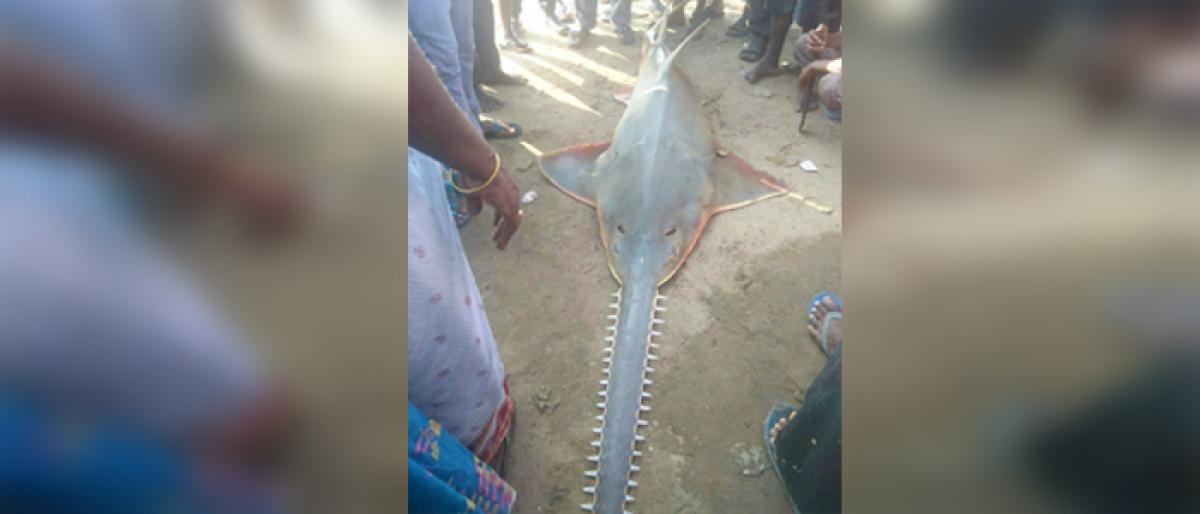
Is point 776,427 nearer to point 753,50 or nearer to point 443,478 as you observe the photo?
point 443,478

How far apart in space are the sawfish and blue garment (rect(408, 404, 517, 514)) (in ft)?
2.33

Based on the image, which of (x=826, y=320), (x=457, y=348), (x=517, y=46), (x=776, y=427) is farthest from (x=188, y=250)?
(x=517, y=46)

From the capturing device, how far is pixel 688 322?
3.23 meters

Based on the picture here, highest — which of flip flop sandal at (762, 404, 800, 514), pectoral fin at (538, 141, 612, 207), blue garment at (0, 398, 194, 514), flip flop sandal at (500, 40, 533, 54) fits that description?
blue garment at (0, 398, 194, 514)

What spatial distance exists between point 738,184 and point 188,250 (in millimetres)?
3915

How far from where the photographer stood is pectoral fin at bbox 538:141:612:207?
4.11m

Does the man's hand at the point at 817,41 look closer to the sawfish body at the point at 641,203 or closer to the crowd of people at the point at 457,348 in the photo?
the sawfish body at the point at 641,203

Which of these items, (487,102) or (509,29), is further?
(509,29)

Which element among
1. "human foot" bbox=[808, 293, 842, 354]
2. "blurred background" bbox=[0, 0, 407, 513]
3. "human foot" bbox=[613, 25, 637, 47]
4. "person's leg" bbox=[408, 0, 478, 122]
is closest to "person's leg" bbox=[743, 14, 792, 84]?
"human foot" bbox=[613, 25, 637, 47]

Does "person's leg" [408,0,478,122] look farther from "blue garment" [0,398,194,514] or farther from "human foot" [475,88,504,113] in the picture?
"blue garment" [0,398,194,514]

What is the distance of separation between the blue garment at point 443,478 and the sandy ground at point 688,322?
71 cm

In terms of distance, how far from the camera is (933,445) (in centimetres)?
76

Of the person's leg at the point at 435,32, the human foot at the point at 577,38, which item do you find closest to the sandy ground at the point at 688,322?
the person's leg at the point at 435,32

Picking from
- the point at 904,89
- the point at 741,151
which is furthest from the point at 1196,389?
the point at 741,151
